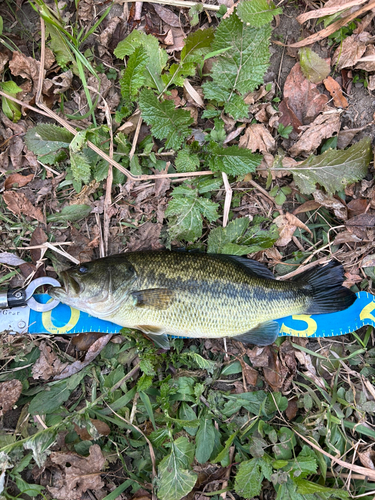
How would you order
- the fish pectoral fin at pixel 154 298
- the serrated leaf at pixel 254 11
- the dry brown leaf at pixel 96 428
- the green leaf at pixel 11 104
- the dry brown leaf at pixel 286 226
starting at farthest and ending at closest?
the dry brown leaf at pixel 286 226
the green leaf at pixel 11 104
the dry brown leaf at pixel 96 428
the fish pectoral fin at pixel 154 298
the serrated leaf at pixel 254 11

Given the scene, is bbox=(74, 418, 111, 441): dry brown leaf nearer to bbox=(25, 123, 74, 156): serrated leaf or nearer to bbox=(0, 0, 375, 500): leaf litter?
bbox=(0, 0, 375, 500): leaf litter

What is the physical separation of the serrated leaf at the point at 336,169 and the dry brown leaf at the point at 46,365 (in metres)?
2.95

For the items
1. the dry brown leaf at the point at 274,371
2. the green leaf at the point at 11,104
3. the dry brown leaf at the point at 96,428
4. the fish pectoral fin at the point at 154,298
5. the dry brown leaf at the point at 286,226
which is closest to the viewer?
the fish pectoral fin at the point at 154,298

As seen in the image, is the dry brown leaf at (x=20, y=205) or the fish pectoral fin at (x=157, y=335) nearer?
the fish pectoral fin at (x=157, y=335)

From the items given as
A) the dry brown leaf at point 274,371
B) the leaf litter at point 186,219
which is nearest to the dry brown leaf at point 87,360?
the leaf litter at point 186,219

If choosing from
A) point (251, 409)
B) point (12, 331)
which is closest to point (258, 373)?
point (251, 409)

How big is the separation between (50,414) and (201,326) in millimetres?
1723

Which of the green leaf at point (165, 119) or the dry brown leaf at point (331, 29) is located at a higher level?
the dry brown leaf at point (331, 29)

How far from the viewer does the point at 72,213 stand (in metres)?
3.24

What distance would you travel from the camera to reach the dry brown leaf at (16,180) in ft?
10.6

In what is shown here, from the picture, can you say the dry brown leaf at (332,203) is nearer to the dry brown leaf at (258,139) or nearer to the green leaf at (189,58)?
the dry brown leaf at (258,139)

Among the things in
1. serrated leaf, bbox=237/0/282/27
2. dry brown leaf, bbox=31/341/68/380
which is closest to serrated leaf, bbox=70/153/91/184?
dry brown leaf, bbox=31/341/68/380

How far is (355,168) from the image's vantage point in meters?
3.20

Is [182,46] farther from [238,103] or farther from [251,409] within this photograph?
[251,409]
